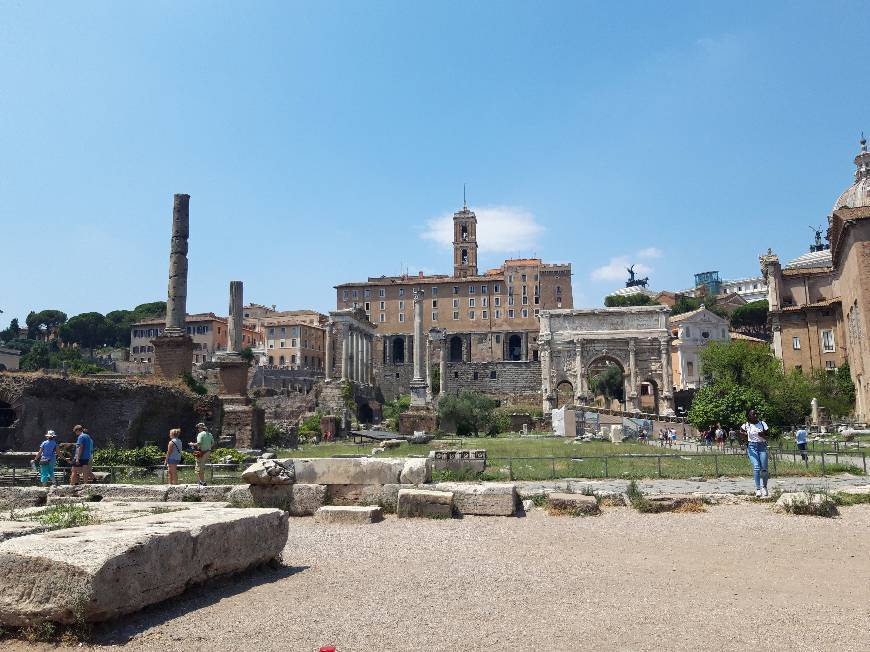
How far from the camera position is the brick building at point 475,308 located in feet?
271

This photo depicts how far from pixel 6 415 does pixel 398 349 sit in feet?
227

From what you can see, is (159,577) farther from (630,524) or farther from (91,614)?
(630,524)

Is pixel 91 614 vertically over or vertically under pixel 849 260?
under

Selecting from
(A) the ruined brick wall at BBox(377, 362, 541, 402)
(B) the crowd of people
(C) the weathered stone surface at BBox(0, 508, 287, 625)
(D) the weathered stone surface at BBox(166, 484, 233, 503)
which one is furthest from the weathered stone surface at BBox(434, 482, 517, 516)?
(A) the ruined brick wall at BBox(377, 362, 541, 402)

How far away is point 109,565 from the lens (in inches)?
170

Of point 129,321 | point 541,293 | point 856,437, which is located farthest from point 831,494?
point 129,321

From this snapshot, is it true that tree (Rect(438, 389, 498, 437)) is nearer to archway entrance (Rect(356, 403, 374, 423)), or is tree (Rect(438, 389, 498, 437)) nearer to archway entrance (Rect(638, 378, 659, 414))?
archway entrance (Rect(356, 403, 374, 423))

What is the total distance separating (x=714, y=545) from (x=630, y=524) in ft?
4.41

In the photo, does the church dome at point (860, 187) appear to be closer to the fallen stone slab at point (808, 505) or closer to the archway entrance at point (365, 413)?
the archway entrance at point (365, 413)

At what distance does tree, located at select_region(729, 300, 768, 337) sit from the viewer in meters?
82.4

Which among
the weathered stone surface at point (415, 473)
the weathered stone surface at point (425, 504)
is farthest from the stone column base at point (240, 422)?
the weathered stone surface at point (425, 504)

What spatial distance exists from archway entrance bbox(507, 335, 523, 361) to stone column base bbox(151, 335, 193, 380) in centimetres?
6317

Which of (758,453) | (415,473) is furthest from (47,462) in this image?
(758,453)

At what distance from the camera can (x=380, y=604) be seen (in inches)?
200
